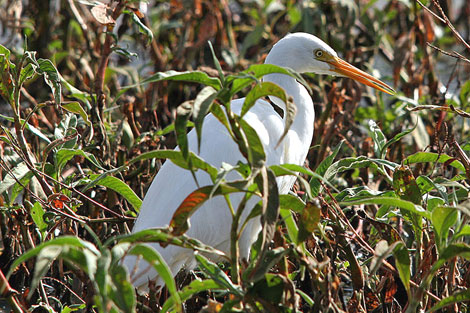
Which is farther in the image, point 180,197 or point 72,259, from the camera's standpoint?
point 180,197

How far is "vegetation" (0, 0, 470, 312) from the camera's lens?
1147 millimetres

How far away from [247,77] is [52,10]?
10.5 feet

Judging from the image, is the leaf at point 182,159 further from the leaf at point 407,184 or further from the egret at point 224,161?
the egret at point 224,161

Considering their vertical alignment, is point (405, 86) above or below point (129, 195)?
below

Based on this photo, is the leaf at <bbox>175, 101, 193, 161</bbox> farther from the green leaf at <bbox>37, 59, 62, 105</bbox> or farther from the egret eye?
the egret eye

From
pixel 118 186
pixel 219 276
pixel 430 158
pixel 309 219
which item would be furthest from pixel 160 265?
pixel 430 158

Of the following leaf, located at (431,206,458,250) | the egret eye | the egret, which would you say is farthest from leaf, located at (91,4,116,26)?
leaf, located at (431,206,458,250)

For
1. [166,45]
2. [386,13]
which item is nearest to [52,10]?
[166,45]

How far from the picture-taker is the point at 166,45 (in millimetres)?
3934

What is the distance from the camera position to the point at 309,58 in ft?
7.11

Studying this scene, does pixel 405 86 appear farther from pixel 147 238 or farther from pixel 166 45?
pixel 147 238

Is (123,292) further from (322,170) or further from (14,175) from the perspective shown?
(14,175)

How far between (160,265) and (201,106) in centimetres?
25

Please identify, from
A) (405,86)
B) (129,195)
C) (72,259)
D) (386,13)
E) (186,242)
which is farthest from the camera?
(386,13)
